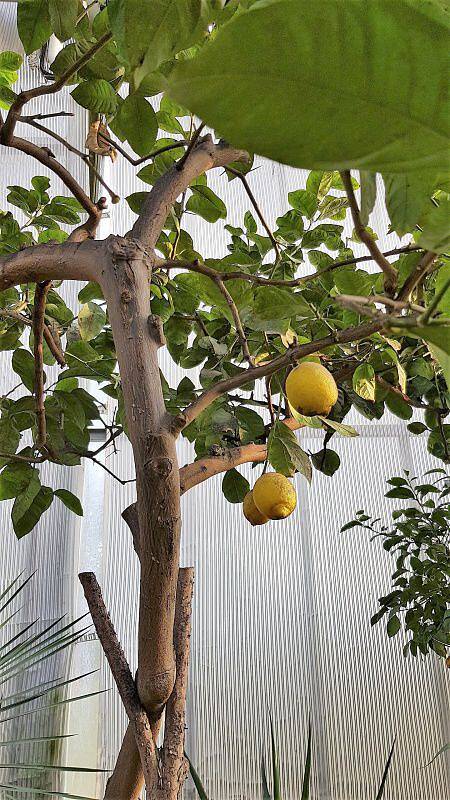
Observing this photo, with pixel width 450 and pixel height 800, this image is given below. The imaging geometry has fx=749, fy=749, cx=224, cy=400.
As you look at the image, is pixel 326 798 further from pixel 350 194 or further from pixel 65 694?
pixel 350 194

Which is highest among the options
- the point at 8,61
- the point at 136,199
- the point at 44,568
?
the point at 8,61

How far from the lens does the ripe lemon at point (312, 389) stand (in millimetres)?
525

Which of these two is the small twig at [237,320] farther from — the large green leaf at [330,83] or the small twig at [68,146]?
the large green leaf at [330,83]

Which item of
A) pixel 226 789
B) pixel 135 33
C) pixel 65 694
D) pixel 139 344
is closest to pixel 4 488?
pixel 139 344

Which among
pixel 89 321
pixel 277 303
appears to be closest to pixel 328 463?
pixel 89 321

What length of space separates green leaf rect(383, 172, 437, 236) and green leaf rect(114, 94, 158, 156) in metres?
0.44

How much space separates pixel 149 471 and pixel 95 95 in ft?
1.16

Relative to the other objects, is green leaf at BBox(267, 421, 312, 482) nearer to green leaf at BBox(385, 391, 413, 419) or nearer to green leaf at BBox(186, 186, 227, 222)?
green leaf at BBox(186, 186, 227, 222)

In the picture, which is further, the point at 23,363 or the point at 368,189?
the point at 23,363

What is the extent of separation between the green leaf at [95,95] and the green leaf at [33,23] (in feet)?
0.24

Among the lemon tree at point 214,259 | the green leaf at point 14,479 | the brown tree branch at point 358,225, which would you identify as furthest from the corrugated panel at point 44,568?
the brown tree branch at point 358,225

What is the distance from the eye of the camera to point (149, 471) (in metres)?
0.48

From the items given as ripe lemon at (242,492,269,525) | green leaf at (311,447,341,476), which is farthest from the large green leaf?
green leaf at (311,447,341,476)

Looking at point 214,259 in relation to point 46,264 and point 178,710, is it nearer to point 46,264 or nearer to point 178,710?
point 46,264
